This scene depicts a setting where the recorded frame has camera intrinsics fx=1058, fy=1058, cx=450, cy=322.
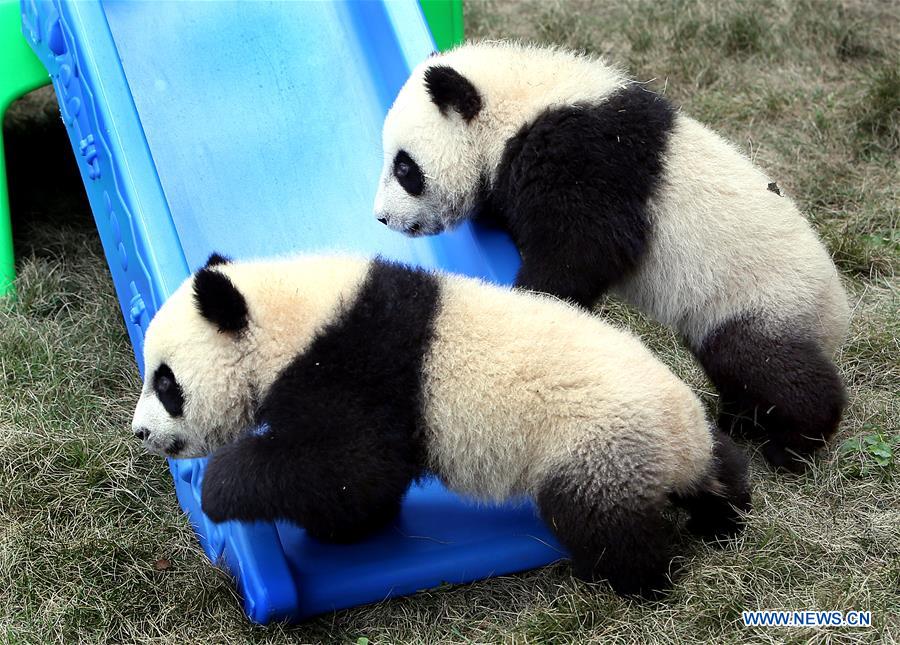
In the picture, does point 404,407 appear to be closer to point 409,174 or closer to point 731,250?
point 409,174

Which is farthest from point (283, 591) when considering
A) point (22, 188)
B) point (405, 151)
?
point (22, 188)

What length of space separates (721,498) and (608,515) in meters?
0.67

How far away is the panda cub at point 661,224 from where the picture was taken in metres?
Result: 4.59

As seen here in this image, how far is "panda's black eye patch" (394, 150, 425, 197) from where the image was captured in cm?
500

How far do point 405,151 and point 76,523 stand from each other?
7.26 feet

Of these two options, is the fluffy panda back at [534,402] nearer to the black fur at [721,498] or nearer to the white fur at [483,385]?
the white fur at [483,385]

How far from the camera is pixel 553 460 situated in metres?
3.74

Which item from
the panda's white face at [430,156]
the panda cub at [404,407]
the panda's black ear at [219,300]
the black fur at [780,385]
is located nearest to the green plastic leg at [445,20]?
the panda's white face at [430,156]

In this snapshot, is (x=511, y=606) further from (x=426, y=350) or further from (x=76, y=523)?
(x=76, y=523)

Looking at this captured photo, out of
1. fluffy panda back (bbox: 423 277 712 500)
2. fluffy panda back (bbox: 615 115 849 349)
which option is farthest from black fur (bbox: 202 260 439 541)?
fluffy panda back (bbox: 615 115 849 349)

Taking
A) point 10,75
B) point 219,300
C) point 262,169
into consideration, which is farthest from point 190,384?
point 10,75

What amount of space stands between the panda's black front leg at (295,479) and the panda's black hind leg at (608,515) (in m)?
0.56

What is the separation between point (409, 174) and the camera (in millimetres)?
5023

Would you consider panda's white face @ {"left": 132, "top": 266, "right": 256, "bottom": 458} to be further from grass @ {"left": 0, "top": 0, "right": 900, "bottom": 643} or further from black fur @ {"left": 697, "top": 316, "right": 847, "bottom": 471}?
black fur @ {"left": 697, "top": 316, "right": 847, "bottom": 471}
